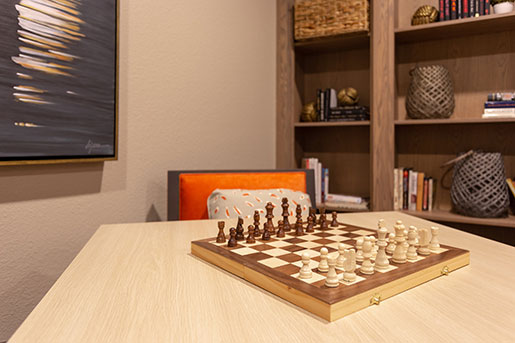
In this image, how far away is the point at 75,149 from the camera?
164cm

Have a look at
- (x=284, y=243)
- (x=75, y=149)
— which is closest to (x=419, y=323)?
(x=284, y=243)

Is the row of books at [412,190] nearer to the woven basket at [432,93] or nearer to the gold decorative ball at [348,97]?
the woven basket at [432,93]

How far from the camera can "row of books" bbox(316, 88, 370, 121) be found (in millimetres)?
2791

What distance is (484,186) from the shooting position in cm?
228

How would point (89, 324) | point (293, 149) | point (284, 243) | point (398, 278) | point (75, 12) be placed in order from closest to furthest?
point (89, 324) → point (398, 278) → point (284, 243) → point (75, 12) → point (293, 149)

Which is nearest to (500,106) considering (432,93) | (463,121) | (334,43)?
(463,121)

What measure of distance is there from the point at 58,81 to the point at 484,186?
238 centimetres

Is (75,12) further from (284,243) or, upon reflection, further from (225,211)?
(284,243)

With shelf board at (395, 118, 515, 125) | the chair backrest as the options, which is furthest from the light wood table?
shelf board at (395, 118, 515, 125)

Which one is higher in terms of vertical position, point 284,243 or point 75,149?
point 75,149

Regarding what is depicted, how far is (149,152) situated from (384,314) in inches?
66.1

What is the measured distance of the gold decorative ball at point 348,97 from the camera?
113 inches

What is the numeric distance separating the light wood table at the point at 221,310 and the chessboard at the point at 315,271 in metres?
0.02

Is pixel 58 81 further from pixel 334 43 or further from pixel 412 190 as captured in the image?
pixel 412 190
